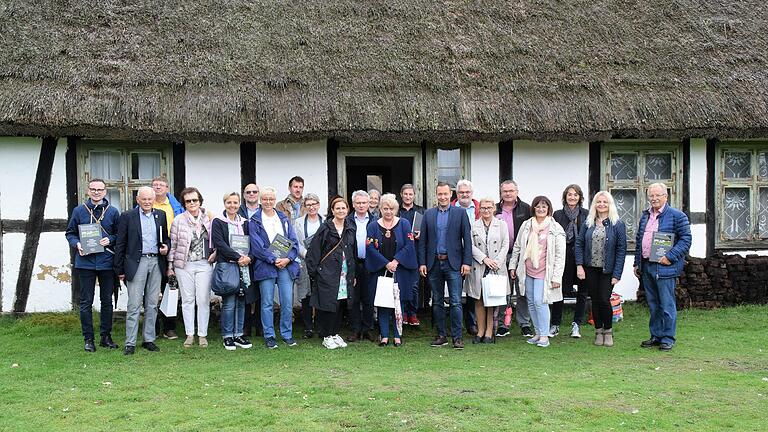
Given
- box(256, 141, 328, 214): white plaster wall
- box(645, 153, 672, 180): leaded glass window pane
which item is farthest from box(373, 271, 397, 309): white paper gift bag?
box(645, 153, 672, 180): leaded glass window pane

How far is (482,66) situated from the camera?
8055 millimetres

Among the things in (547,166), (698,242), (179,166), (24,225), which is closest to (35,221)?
(24,225)

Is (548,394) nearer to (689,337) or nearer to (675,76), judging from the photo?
(689,337)

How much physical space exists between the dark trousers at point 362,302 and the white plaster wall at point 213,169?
81.7 inches

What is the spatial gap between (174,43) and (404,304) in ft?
13.3

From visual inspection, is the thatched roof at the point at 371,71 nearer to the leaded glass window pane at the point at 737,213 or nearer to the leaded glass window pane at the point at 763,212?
the leaded glass window pane at the point at 737,213

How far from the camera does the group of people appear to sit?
6.20 metres

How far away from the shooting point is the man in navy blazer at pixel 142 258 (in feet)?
20.0

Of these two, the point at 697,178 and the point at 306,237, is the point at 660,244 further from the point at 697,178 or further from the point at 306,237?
the point at 306,237

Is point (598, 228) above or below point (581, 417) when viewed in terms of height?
above

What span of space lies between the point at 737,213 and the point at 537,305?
155 inches

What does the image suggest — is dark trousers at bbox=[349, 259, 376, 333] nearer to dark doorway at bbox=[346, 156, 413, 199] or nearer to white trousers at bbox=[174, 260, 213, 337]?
white trousers at bbox=[174, 260, 213, 337]

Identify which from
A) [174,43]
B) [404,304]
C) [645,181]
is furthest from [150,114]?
[645,181]

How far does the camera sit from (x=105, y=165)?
7840mm
